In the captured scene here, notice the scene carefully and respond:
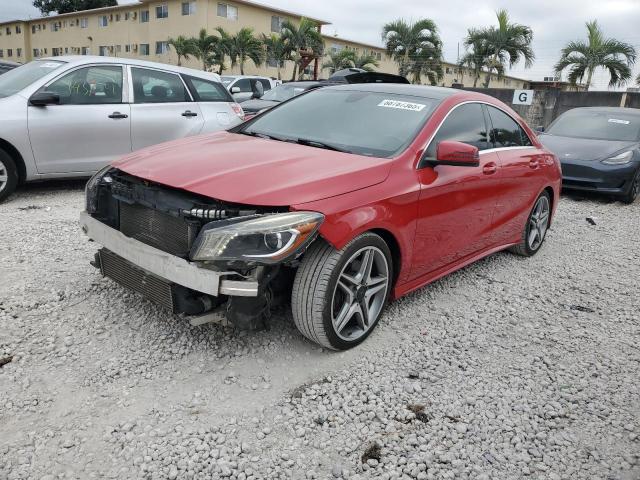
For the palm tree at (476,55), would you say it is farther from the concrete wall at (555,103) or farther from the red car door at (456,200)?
the red car door at (456,200)

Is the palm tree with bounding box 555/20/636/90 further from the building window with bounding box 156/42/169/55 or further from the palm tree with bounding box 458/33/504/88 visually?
the building window with bounding box 156/42/169/55

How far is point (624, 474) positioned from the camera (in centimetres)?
231

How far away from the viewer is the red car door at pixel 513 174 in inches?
171

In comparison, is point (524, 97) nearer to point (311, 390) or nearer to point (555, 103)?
point (555, 103)

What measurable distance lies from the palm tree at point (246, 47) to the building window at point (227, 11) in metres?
4.20

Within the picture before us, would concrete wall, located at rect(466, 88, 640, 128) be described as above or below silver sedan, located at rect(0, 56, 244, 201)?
above

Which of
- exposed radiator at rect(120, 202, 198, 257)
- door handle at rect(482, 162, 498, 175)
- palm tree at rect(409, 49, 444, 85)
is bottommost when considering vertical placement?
exposed radiator at rect(120, 202, 198, 257)

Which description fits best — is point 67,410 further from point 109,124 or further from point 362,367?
point 109,124

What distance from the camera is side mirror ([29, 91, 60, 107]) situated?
5543 mm

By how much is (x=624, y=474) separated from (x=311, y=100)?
317 cm

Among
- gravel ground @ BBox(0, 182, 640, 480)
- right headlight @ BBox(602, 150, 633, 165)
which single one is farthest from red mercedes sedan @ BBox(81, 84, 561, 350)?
right headlight @ BBox(602, 150, 633, 165)

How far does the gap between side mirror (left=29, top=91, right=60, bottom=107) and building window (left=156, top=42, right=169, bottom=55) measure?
3909 cm

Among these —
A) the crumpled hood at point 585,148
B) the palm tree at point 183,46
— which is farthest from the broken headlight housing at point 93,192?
the palm tree at point 183,46

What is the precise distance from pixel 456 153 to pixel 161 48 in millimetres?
43538
